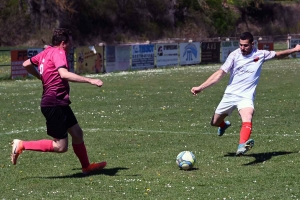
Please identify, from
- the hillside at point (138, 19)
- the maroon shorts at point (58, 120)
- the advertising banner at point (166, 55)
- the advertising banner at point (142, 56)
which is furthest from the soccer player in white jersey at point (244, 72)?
the hillside at point (138, 19)

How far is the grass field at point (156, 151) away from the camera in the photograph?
7.79m

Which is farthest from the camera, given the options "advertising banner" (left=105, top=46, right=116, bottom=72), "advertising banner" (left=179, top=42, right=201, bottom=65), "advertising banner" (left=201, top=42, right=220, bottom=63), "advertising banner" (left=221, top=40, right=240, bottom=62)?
"advertising banner" (left=221, top=40, right=240, bottom=62)

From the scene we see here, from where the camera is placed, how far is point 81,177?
8711 mm

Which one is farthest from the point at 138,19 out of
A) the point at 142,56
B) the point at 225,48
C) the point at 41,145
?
the point at 41,145

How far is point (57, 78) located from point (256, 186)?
8.92 ft

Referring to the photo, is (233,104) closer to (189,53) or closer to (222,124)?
(222,124)

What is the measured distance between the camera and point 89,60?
30.9m

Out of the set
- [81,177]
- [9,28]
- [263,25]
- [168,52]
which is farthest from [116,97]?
[263,25]

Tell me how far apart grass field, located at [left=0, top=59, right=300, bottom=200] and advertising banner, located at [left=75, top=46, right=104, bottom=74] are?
997cm

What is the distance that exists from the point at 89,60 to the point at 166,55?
5.83 meters

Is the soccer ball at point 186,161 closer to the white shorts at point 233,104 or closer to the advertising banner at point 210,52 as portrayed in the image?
the white shorts at point 233,104

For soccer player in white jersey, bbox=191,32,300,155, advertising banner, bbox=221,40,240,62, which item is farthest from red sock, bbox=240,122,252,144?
advertising banner, bbox=221,40,240,62

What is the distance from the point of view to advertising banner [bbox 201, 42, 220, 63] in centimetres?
3784

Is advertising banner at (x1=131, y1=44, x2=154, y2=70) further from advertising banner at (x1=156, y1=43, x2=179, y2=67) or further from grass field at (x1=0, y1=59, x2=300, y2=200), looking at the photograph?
grass field at (x1=0, y1=59, x2=300, y2=200)
